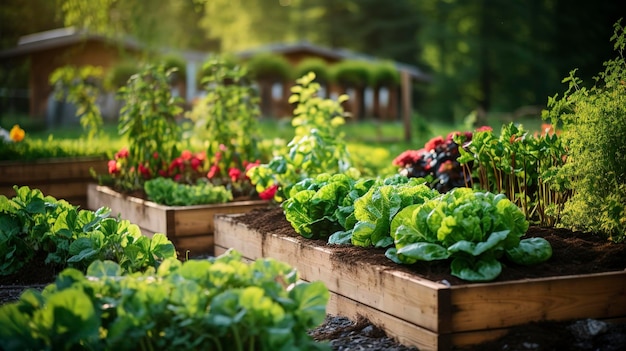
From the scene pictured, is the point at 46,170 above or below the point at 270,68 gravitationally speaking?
below

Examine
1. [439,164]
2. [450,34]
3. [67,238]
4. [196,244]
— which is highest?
[450,34]

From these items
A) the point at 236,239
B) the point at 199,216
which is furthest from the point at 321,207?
the point at 199,216

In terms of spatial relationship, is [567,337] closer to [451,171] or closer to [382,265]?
[382,265]

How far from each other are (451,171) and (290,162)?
48.0 inches

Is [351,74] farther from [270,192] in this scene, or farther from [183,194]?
[270,192]

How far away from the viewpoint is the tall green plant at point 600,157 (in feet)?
13.9

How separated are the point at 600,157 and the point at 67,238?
10.3 ft

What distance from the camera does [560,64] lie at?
1384 inches

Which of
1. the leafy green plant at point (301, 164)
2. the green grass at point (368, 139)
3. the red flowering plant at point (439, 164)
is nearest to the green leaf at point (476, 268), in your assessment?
the red flowering plant at point (439, 164)

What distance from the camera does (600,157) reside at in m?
4.31

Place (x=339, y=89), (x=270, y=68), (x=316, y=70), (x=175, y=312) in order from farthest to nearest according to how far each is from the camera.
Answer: (x=339, y=89) < (x=316, y=70) < (x=270, y=68) < (x=175, y=312)

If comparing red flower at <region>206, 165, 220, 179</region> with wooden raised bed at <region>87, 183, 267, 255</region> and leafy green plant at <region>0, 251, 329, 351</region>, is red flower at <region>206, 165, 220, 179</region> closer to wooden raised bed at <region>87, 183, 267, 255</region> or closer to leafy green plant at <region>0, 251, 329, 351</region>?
wooden raised bed at <region>87, 183, 267, 255</region>

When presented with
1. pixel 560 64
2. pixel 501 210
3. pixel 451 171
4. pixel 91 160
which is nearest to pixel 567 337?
pixel 501 210

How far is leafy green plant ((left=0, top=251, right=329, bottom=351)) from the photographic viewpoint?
2953 millimetres
